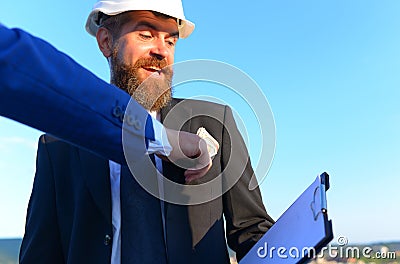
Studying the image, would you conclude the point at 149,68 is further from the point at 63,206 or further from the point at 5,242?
the point at 5,242

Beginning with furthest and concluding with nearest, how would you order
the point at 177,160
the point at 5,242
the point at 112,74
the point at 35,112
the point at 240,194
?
the point at 5,242 < the point at 112,74 < the point at 240,194 < the point at 177,160 < the point at 35,112

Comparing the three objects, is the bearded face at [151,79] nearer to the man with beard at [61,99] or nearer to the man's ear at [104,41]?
the man's ear at [104,41]

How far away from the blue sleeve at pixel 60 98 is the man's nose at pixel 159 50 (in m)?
0.77

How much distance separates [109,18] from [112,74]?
0.78ft

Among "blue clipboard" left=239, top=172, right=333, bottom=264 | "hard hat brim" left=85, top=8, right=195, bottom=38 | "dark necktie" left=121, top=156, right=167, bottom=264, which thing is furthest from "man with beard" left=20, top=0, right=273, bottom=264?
"blue clipboard" left=239, top=172, right=333, bottom=264

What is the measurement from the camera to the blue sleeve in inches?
30.9

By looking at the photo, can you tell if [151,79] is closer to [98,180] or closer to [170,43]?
[170,43]

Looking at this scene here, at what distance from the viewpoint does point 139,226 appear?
4.75 feet

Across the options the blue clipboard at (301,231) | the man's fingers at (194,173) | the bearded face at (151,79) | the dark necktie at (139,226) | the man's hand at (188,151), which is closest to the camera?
the blue clipboard at (301,231)

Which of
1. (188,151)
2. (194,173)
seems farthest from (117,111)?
(194,173)

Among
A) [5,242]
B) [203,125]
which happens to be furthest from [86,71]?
[5,242]

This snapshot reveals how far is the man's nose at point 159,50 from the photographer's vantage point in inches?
67.4

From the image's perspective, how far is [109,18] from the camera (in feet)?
6.30

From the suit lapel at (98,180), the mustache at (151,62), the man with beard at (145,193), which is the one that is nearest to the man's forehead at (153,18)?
the man with beard at (145,193)
